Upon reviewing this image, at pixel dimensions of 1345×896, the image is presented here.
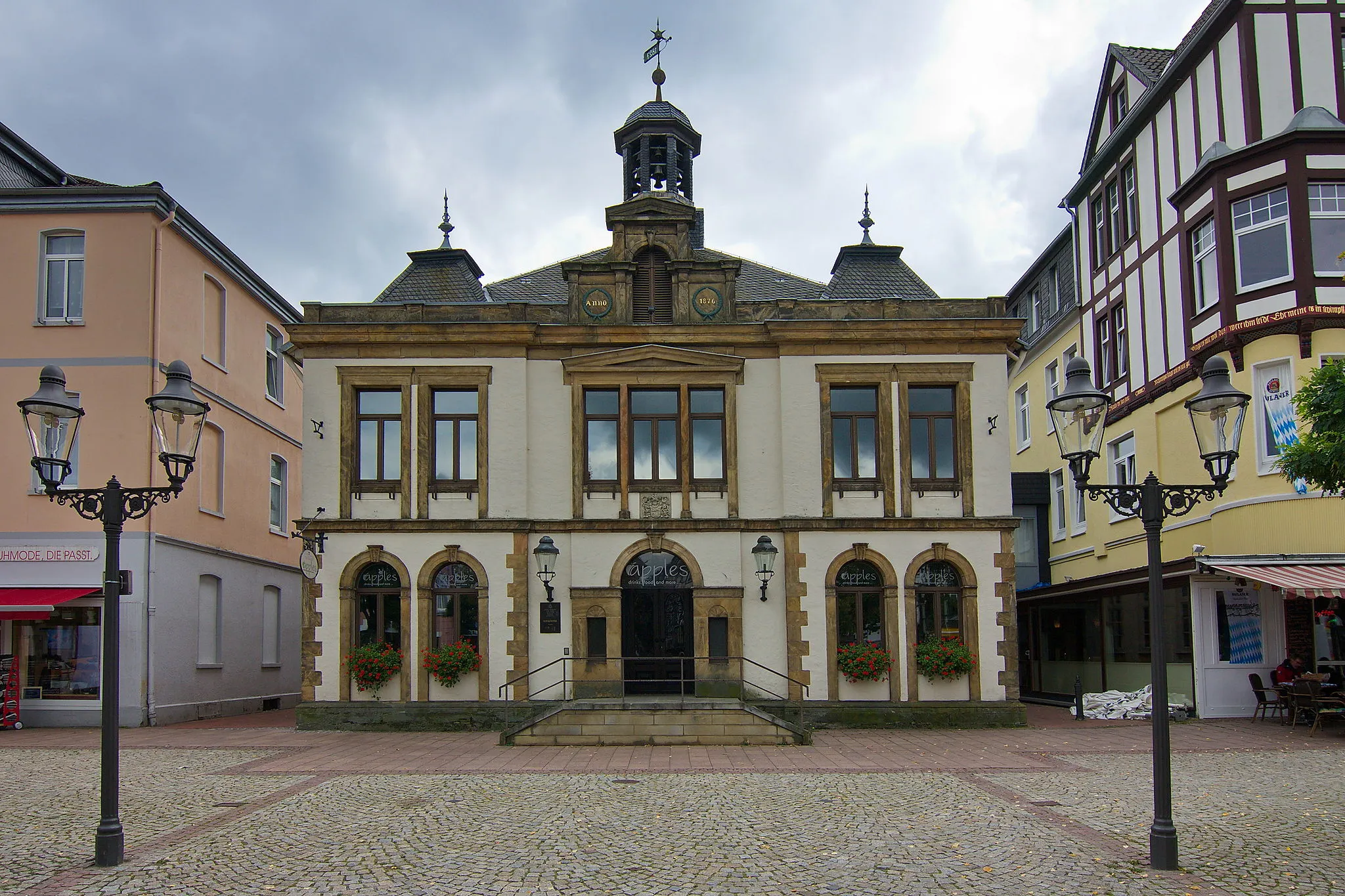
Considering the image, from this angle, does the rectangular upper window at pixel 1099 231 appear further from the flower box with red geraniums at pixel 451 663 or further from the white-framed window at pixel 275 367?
the white-framed window at pixel 275 367

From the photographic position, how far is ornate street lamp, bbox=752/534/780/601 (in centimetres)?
2270

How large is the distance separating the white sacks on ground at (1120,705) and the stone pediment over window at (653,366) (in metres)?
10.2

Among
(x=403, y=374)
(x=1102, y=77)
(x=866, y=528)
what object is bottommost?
(x=866, y=528)

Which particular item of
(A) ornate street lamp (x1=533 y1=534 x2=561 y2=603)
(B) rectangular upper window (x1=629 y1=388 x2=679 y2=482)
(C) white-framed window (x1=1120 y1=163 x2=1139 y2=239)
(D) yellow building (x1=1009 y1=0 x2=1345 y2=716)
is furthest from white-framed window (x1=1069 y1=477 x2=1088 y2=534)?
(A) ornate street lamp (x1=533 y1=534 x2=561 y2=603)

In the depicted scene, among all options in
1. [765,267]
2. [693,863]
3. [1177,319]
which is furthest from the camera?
[765,267]

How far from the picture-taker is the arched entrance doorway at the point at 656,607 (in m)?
23.5

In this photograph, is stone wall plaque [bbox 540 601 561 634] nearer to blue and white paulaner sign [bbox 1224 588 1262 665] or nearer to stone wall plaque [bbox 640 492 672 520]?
stone wall plaque [bbox 640 492 672 520]

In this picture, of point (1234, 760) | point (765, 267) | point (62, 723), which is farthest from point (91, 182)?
point (1234, 760)

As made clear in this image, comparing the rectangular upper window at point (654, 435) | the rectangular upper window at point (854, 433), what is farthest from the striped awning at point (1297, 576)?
the rectangular upper window at point (654, 435)

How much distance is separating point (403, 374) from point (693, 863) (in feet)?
51.0

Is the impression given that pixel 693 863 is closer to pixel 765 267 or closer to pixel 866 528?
pixel 866 528

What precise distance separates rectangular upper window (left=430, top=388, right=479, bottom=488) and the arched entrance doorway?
3835mm

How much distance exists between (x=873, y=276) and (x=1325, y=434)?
15980mm

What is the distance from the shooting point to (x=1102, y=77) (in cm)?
3191
